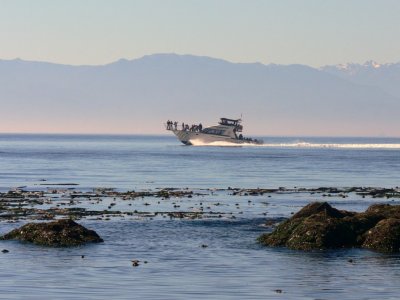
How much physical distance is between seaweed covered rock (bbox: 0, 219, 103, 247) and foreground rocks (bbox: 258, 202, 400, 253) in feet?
29.9

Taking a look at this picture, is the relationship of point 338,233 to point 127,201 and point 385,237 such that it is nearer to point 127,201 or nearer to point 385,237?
point 385,237

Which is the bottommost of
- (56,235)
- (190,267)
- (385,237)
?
(190,267)

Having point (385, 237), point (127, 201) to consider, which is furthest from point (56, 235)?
point (127, 201)

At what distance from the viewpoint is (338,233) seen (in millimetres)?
49500

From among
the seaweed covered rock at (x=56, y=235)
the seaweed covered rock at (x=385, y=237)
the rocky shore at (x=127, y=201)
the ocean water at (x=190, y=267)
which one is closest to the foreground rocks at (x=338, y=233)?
the seaweed covered rock at (x=385, y=237)

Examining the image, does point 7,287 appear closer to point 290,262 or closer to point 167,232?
point 290,262

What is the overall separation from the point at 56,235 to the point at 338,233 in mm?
14000

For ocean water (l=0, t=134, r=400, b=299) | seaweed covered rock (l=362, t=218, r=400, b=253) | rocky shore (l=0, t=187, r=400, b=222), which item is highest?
seaweed covered rock (l=362, t=218, r=400, b=253)

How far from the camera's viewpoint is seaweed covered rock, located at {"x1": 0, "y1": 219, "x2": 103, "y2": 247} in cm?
4998

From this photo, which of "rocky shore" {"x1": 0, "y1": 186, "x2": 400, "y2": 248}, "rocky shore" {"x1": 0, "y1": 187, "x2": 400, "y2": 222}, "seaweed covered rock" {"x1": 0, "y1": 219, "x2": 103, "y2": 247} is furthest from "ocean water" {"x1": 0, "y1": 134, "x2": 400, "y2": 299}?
"rocky shore" {"x1": 0, "y1": 187, "x2": 400, "y2": 222}

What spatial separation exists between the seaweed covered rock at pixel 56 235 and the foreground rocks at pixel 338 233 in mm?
9119

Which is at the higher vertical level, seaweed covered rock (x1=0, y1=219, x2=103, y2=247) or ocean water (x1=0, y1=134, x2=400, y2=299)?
seaweed covered rock (x1=0, y1=219, x2=103, y2=247)

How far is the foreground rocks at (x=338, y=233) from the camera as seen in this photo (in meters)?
48.7

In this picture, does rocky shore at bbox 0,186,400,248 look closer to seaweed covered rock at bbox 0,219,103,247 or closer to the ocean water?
seaweed covered rock at bbox 0,219,103,247
